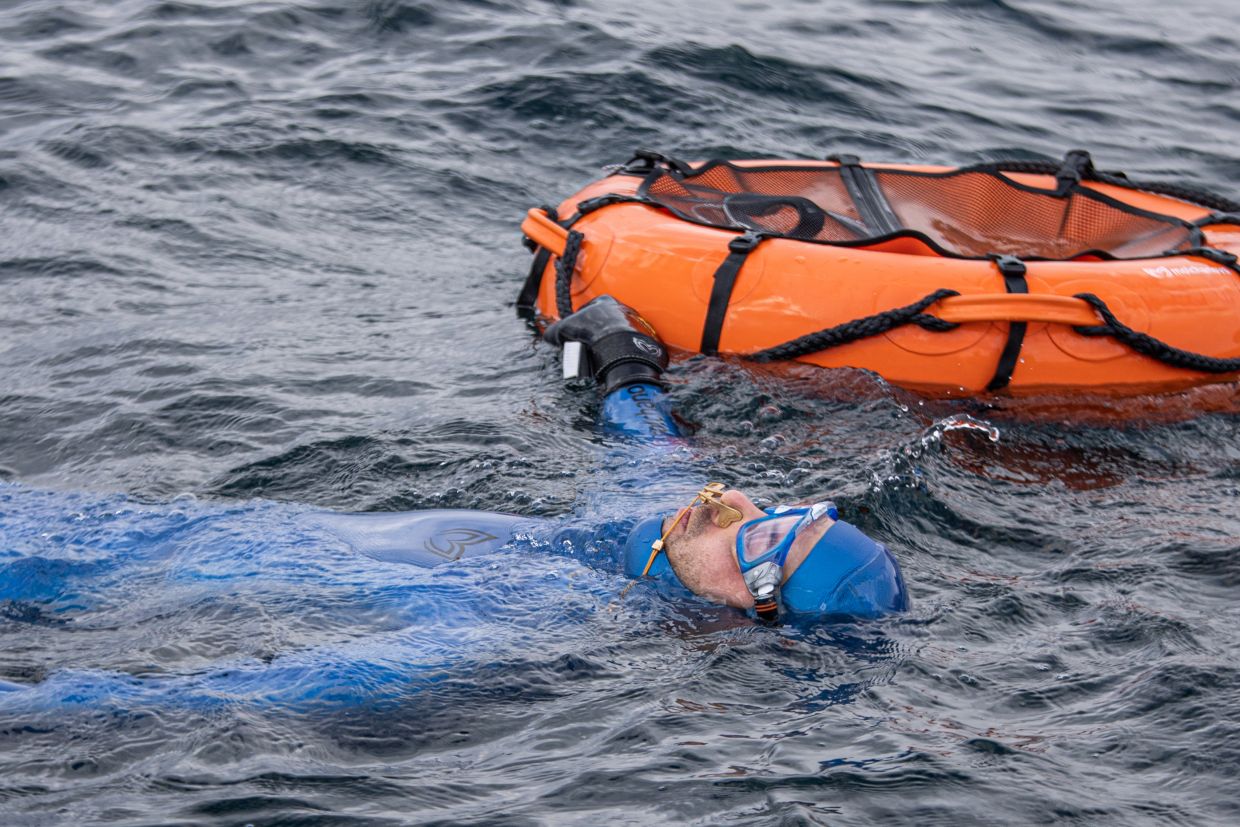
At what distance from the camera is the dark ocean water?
3139mm

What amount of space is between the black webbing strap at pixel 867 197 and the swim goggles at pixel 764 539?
3078mm

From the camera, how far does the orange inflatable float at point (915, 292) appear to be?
5.38 m

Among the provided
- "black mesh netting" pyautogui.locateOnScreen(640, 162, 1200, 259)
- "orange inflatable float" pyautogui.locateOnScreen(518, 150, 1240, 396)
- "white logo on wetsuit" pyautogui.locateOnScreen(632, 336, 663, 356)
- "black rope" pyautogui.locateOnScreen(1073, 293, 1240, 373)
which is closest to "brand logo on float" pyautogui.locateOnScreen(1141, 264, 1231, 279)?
"orange inflatable float" pyautogui.locateOnScreen(518, 150, 1240, 396)

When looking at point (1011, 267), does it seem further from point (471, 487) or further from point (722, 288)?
point (471, 487)

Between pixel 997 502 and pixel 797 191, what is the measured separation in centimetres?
251

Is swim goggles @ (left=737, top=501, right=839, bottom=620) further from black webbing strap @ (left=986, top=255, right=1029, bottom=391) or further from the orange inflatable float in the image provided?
black webbing strap @ (left=986, top=255, right=1029, bottom=391)

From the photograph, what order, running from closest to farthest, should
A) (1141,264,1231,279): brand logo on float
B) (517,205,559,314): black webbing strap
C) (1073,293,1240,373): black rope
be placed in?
1. (1073,293,1240,373): black rope
2. (1141,264,1231,279): brand logo on float
3. (517,205,559,314): black webbing strap

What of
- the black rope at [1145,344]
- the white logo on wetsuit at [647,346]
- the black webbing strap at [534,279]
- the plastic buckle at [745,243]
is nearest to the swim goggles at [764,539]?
the white logo on wetsuit at [647,346]

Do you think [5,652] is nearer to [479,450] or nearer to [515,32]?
[479,450]

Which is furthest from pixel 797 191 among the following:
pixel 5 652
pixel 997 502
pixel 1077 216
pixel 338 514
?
pixel 5 652

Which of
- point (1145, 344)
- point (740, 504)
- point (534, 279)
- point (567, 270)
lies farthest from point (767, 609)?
point (534, 279)

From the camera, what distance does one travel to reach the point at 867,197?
6574 millimetres

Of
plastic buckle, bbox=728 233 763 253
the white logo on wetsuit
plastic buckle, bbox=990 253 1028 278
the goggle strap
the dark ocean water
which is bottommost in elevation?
the dark ocean water

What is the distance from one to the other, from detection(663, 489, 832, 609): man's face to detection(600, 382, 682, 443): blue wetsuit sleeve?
1150 mm
